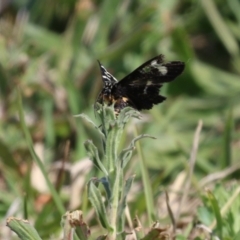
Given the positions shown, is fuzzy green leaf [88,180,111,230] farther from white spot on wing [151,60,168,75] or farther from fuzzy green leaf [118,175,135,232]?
white spot on wing [151,60,168,75]

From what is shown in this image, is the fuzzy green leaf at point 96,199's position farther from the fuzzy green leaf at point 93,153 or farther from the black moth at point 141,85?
the black moth at point 141,85

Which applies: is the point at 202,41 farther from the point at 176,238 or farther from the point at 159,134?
the point at 176,238

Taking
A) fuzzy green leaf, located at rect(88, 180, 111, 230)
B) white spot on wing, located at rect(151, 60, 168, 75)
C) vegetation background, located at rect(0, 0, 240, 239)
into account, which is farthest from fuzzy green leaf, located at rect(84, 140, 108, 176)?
vegetation background, located at rect(0, 0, 240, 239)

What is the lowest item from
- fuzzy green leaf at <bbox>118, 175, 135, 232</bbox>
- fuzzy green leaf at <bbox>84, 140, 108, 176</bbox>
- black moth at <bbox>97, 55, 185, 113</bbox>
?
fuzzy green leaf at <bbox>118, 175, 135, 232</bbox>

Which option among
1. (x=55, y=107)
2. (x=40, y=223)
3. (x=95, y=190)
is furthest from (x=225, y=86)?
A: (x=95, y=190)

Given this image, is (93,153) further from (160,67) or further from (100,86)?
(100,86)

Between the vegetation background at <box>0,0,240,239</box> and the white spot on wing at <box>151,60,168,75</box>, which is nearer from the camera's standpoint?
the white spot on wing at <box>151,60,168,75</box>
